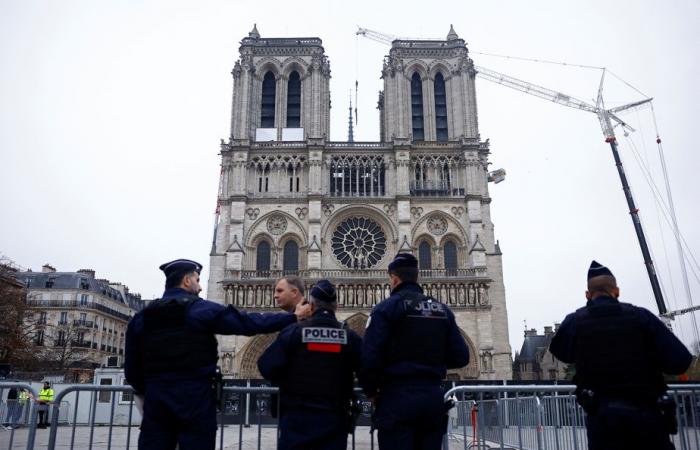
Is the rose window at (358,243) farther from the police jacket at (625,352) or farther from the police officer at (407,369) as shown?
the police jacket at (625,352)

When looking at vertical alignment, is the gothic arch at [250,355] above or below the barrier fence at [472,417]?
above

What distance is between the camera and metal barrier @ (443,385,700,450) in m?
6.35

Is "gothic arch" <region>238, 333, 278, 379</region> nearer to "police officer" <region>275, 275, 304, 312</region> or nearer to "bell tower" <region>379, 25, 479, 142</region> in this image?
"bell tower" <region>379, 25, 479, 142</region>

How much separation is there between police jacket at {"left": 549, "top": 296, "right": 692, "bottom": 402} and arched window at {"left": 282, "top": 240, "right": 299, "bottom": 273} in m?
30.7

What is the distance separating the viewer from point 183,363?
4.52 metres

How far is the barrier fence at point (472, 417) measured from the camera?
5914 millimetres

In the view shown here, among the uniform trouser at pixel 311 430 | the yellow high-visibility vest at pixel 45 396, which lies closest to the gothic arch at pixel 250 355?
the yellow high-visibility vest at pixel 45 396

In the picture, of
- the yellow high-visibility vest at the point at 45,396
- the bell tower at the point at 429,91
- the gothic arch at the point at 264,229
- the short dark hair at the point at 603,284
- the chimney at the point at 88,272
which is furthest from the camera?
the chimney at the point at 88,272

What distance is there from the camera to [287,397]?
4496 millimetres

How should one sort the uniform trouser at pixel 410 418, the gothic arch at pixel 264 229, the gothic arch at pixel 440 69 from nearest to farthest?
the uniform trouser at pixel 410 418, the gothic arch at pixel 264 229, the gothic arch at pixel 440 69

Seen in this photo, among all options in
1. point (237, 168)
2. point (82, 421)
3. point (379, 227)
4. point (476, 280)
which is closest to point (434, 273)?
point (476, 280)

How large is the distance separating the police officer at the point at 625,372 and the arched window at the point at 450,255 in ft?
99.6

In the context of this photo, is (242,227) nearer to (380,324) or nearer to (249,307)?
(249,307)

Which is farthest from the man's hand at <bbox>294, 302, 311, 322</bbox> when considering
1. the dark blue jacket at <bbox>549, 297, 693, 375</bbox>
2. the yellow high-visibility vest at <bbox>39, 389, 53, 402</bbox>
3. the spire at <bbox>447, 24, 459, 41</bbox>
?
the spire at <bbox>447, 24, 459, 41</bbox>
